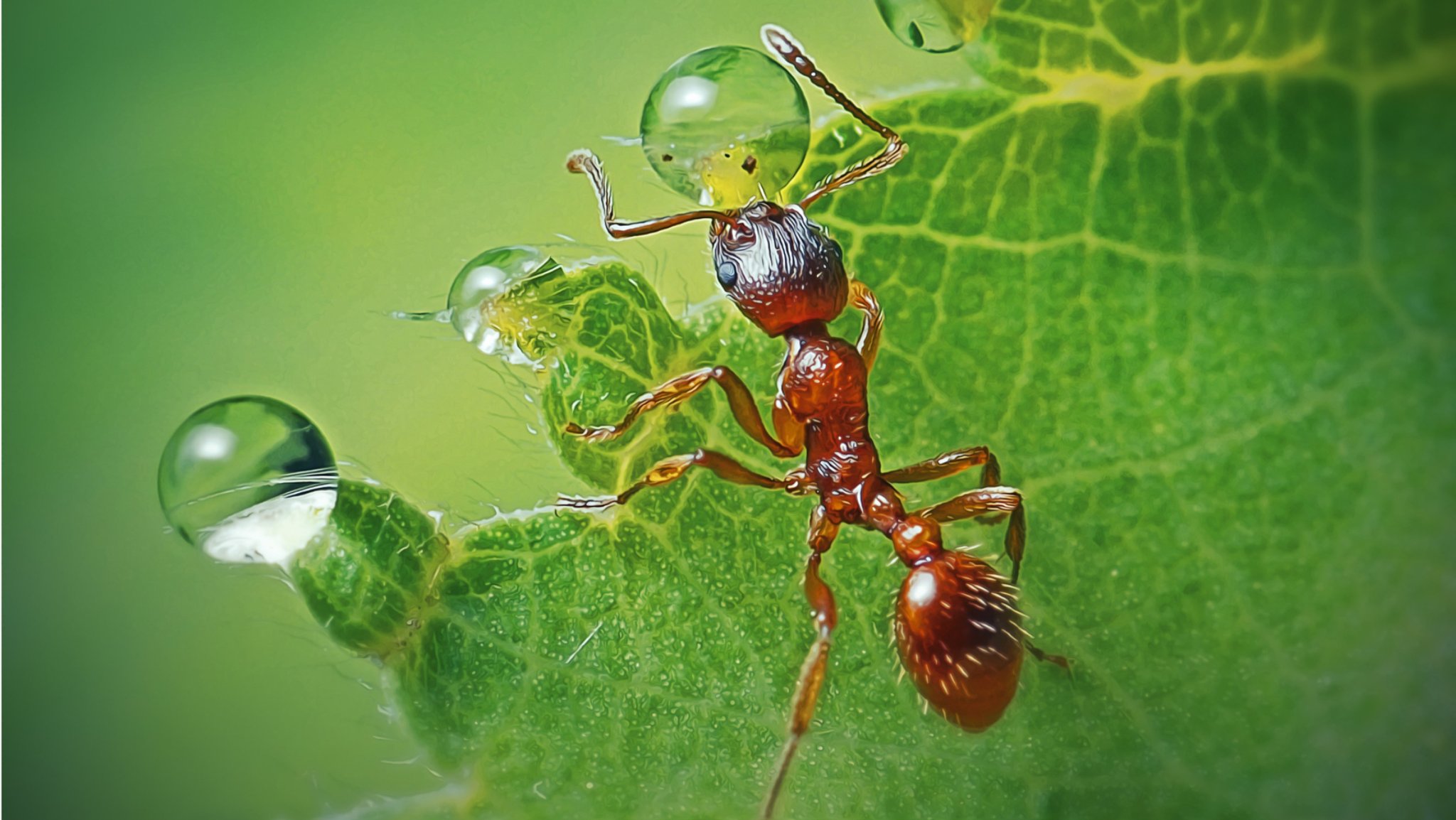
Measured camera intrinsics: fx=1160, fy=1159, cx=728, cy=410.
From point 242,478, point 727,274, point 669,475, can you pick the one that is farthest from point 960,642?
point 242,478

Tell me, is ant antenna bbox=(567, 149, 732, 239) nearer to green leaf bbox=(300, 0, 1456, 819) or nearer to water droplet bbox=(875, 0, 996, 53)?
green leaf bbox=(300, 0, 1456, 819)

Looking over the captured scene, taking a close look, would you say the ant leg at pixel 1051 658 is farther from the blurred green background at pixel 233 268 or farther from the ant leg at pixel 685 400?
the blurred green background at pixel 233 268

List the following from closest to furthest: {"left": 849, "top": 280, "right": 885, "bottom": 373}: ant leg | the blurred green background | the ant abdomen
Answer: the ant abdomen
{"left": 849, "top": 280, "right": 885, "bottom": 373}: ant leg
the blurred green background

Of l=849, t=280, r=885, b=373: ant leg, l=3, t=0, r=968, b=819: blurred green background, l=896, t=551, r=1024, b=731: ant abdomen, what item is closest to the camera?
l=896, t=551, r=1024, b=731: ant abdomen

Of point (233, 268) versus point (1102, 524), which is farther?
point (233, 268)

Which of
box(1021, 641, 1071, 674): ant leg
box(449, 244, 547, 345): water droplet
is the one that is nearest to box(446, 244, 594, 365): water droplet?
box(449, 244, 547, 345): water droplet

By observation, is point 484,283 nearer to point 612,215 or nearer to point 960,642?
point 612,215

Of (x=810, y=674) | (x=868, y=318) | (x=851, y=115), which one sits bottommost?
(x=810, y=674)
